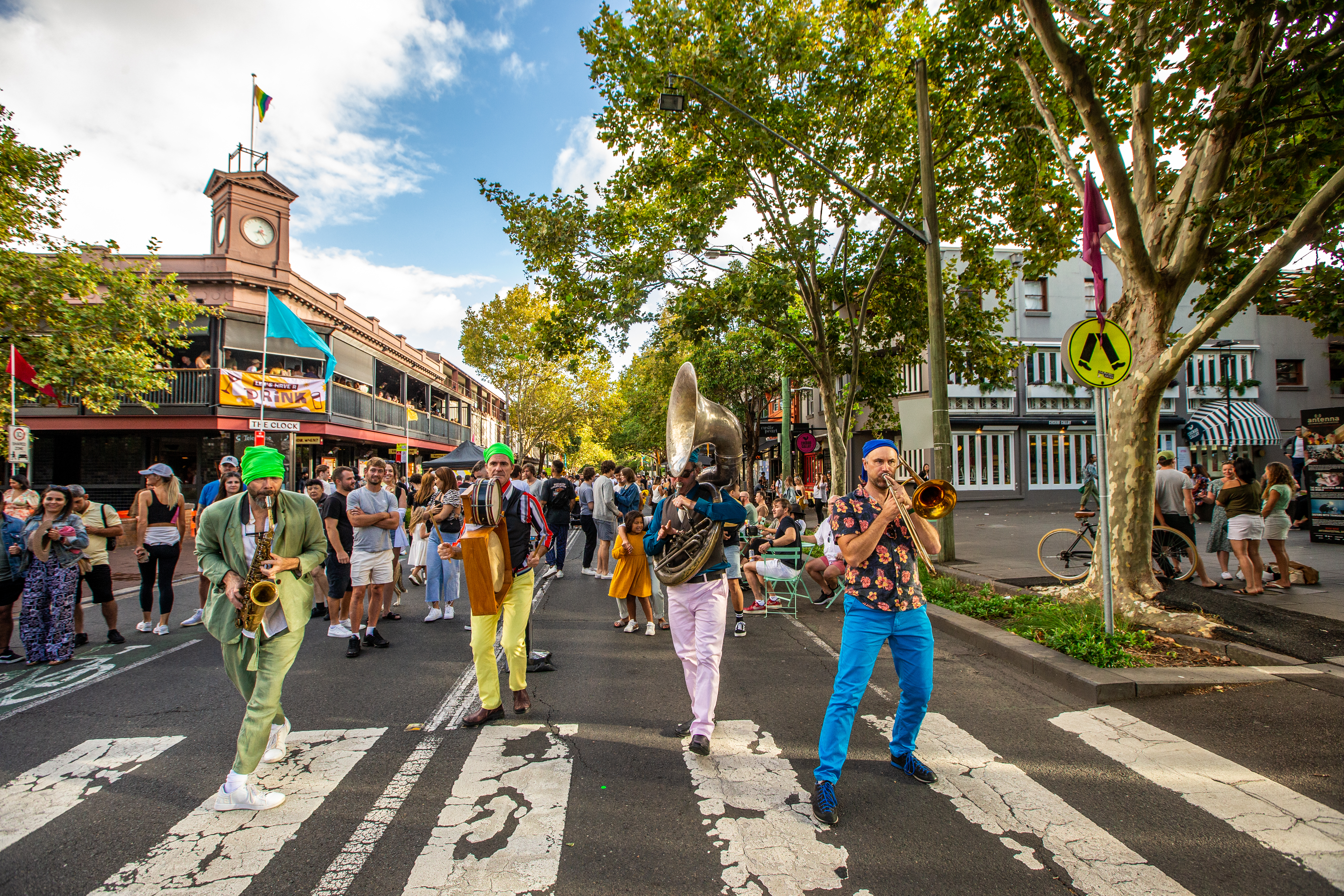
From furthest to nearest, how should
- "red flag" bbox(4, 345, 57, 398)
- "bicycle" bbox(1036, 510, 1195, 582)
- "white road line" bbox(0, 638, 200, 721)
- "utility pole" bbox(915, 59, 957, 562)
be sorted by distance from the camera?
"red flag" bbox(4, 345, 57, 398), "utility pole" bbox(915, 59, 957, 562), "bicycle" bbox(1036, 510, 1195, 582), "white road line" bbox(0, 638, 200, 721)

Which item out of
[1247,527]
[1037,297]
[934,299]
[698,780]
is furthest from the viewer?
[1037,297]

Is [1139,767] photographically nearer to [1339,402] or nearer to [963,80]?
[963,80]

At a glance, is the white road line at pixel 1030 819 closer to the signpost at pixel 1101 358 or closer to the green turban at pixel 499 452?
the signpost at pixel 1101 358

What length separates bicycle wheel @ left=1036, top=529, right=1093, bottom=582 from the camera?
30.4 feet

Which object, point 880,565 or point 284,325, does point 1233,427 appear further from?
point 284,325

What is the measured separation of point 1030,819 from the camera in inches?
127

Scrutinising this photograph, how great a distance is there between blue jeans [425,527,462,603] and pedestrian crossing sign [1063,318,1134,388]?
251 inches

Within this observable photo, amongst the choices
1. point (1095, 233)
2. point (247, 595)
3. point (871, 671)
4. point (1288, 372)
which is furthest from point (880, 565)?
point (1288, 372)

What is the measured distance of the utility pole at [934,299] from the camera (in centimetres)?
955

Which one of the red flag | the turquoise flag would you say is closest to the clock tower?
the turquoise flag

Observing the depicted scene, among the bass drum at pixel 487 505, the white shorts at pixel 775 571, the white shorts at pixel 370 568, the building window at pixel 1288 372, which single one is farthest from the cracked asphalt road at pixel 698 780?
the building window at pixel 1288 372

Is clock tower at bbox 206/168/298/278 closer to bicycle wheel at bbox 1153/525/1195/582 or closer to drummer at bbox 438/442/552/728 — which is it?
drummer at bbox 438/442/552/728

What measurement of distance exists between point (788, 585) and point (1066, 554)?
3739 millimetres

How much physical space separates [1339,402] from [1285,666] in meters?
31.5
